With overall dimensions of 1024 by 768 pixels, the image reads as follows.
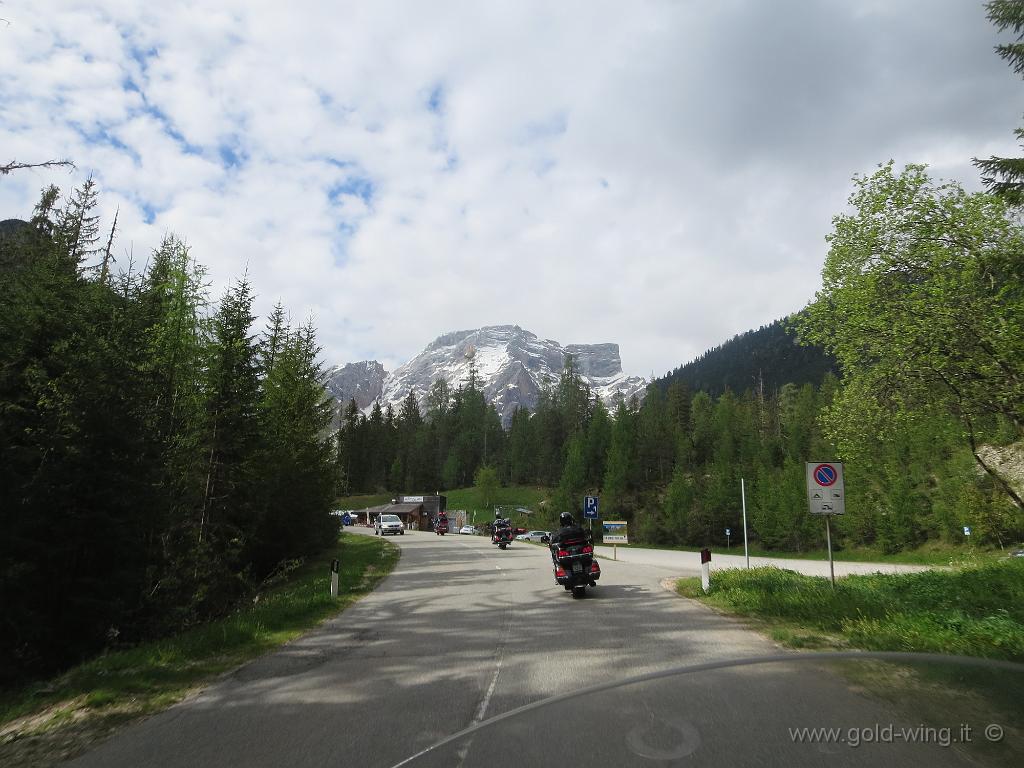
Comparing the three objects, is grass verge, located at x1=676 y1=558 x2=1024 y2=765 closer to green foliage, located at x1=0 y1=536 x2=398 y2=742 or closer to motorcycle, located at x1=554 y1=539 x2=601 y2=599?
motorcycle, located at x1=554 y1=539 x2=601 y2=599

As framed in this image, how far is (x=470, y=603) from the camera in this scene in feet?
43.2

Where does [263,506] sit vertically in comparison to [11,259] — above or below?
below

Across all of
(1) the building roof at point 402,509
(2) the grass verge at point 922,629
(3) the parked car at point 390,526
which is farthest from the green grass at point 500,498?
(2) the grass verge at point 922,629

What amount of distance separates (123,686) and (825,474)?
41.4ft

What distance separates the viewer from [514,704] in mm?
5434

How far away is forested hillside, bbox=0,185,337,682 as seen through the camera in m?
10.8

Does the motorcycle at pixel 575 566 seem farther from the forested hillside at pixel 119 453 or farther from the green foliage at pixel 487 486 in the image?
the green foliage at pixel 487 486

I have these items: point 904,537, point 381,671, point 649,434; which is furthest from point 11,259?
point 649,434

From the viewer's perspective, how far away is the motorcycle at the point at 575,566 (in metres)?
13.7

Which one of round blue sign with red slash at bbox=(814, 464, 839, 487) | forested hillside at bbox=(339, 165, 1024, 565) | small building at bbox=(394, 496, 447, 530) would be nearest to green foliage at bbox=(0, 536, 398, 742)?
round blue sign with red slash at bbox=(814, 464, 839, 487)

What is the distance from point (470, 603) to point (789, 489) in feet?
216

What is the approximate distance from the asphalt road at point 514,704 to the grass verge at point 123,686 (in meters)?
0.41

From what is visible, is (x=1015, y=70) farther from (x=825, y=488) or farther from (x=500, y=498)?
(x=500, y=498)

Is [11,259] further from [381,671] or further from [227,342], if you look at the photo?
[381,671]
